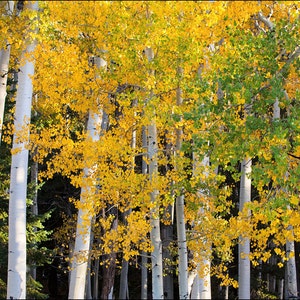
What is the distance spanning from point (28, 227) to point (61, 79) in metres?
4.55

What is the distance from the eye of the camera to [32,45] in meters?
11.5

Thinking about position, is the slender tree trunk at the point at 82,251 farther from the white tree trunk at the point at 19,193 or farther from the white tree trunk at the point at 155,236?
the white tree trunk at the point at 19,193

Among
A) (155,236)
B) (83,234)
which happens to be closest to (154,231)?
(155,236)

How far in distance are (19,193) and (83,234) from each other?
6.61ft

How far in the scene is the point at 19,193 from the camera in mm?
10719

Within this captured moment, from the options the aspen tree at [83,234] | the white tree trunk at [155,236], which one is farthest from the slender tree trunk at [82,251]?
the white tree trunk at [155,236]

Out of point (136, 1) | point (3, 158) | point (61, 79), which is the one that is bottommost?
point (3, 158)

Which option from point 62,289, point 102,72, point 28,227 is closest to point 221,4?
point 102,72

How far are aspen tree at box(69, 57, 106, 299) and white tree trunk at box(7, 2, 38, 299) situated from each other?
1671 mm

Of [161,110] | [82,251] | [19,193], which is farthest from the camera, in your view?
[161,110]

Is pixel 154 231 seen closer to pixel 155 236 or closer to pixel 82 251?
pixel 155 236

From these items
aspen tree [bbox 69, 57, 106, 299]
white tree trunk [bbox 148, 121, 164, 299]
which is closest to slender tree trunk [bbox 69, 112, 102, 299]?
aspen tree [bbox 69, 57, 106, 299]

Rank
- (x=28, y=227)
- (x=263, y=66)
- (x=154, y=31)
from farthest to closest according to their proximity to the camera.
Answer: (x=28, y=227)
(x=154, y=31)
(x=263, y=66)

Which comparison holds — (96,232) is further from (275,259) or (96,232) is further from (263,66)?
(263,66)
